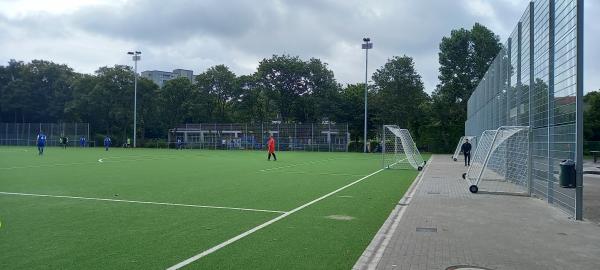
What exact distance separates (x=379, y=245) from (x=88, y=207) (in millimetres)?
6447

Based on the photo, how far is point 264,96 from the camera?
2835 inches

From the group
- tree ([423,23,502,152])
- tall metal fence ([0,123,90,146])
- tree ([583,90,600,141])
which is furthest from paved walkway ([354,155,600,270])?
tall metal fence ([0,123,90,146])

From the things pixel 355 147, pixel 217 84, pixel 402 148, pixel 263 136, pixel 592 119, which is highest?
pixel 217 84

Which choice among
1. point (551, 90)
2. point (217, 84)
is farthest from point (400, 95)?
point (551, 90)

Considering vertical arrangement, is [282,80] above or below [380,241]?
above

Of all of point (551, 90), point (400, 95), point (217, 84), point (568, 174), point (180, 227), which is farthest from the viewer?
point (217, 84)

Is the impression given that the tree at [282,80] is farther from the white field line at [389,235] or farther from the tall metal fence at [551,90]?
the white field line at [389,235]

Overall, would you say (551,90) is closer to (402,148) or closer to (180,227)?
(180,227)

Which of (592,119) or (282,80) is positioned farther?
(282,80)

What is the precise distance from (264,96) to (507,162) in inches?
2199

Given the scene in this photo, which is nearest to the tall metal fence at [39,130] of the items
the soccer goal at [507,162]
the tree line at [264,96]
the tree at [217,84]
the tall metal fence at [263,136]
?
the tree line at [264,96]

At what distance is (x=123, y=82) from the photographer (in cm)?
7188

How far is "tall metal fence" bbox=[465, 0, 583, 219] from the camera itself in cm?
946

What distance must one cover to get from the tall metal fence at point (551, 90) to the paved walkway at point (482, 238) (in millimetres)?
1022
